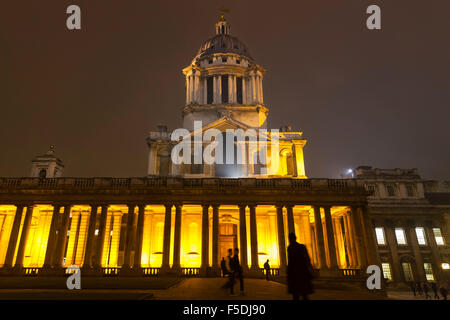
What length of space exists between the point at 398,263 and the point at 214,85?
38.4 m

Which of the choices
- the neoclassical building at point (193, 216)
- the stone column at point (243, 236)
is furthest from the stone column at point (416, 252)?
the stone column at point (243, 236)

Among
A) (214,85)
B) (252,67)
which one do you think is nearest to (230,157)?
(214,85)

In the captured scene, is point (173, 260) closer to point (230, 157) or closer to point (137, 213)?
point (137, 213)

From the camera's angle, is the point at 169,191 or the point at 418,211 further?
the point at 418,211

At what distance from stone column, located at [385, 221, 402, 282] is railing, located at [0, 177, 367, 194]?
19517 millimetres

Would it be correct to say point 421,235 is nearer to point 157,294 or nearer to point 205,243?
point 205,243

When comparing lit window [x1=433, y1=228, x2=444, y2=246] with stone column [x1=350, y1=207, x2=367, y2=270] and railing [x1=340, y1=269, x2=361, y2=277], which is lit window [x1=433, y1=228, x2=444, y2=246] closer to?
stone column [x1=350, y1=207, x2=367, y2=270]

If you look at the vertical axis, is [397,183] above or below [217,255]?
above

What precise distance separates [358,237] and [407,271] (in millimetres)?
20622

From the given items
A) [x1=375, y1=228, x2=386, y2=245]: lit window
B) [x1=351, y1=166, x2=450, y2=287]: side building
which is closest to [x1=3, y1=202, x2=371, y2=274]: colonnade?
[x1=351, y1=166, x2=450, y2=287]: side building

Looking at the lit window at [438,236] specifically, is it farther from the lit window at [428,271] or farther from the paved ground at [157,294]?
the paved ground at [157,294]

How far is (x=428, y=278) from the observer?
4238cm

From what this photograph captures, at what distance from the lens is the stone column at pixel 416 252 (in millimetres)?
42094

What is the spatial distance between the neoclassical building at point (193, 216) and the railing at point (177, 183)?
99 mm
